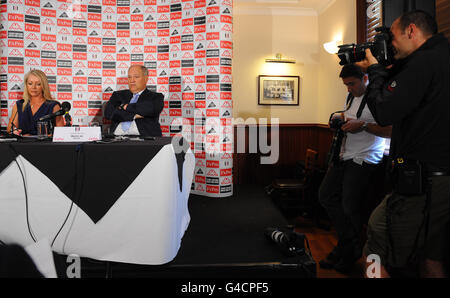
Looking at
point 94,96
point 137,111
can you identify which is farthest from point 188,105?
point 94,96

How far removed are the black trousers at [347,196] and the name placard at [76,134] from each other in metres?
1.76

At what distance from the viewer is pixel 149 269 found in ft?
5.90

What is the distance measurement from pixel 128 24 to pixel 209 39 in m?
1.07

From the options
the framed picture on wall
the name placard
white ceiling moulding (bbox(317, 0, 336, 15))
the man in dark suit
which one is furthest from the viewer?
the framed picture on wall

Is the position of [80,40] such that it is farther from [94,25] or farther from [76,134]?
[76,134]

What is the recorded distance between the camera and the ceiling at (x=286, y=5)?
4.64 m

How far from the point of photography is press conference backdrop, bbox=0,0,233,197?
3711 mm

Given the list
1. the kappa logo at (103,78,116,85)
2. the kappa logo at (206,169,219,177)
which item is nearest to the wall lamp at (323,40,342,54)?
the kappa logo at (206,169,219,177)

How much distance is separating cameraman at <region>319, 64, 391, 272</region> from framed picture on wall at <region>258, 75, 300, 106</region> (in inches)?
93.3

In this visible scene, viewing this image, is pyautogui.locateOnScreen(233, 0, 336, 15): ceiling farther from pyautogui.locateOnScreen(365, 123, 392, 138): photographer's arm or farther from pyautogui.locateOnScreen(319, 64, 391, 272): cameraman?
pyautogui.locateOnScreen(365, 123, 392, 138): photographer's arm

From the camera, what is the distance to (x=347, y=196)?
7.90 feet

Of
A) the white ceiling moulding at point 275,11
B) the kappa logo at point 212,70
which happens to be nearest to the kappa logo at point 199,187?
the kappa logo at point 212,70

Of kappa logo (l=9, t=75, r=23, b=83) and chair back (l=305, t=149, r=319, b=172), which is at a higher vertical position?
kappa logo (l=9, t=75, r=23, b=83)

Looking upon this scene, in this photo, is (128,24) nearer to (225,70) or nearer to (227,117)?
(225,70)
